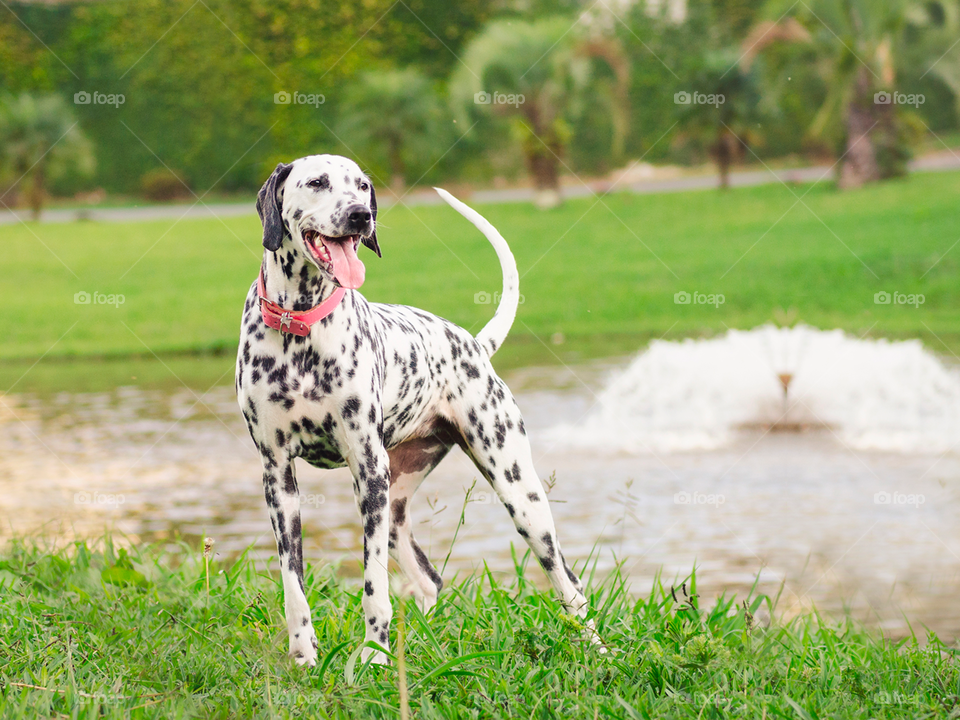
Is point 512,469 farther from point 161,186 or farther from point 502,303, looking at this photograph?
point 161,186

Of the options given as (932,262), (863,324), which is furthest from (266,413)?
(932,262)

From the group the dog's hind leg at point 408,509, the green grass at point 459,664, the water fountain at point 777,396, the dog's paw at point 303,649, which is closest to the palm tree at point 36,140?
the water fountain at point 777,396

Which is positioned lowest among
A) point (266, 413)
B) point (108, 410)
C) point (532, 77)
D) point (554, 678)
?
point (108, 410)

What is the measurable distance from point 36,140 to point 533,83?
11.2 m

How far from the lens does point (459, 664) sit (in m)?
3.60

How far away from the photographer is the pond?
229 inches

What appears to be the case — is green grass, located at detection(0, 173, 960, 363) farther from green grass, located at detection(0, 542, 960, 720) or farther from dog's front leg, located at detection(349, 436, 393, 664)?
dog's front leg, located at detection(349, 436, 393, 664)

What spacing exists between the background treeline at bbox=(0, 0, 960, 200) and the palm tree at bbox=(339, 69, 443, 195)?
4cm

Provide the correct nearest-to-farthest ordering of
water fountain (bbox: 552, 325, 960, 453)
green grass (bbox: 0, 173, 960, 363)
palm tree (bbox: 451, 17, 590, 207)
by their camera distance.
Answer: water fountain (bbox: 552, 325, 960, 453)
green grass (bbox: 0, 173, 960, 363)
palm tree (bbox: 451, 17, 590, 207)

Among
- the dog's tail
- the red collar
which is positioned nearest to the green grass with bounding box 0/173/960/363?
the dog's tail

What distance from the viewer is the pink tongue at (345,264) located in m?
3.46

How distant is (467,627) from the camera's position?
160 inches

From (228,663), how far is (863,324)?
40.7 ft

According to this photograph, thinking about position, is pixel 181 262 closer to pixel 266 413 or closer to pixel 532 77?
pixel 532 77
